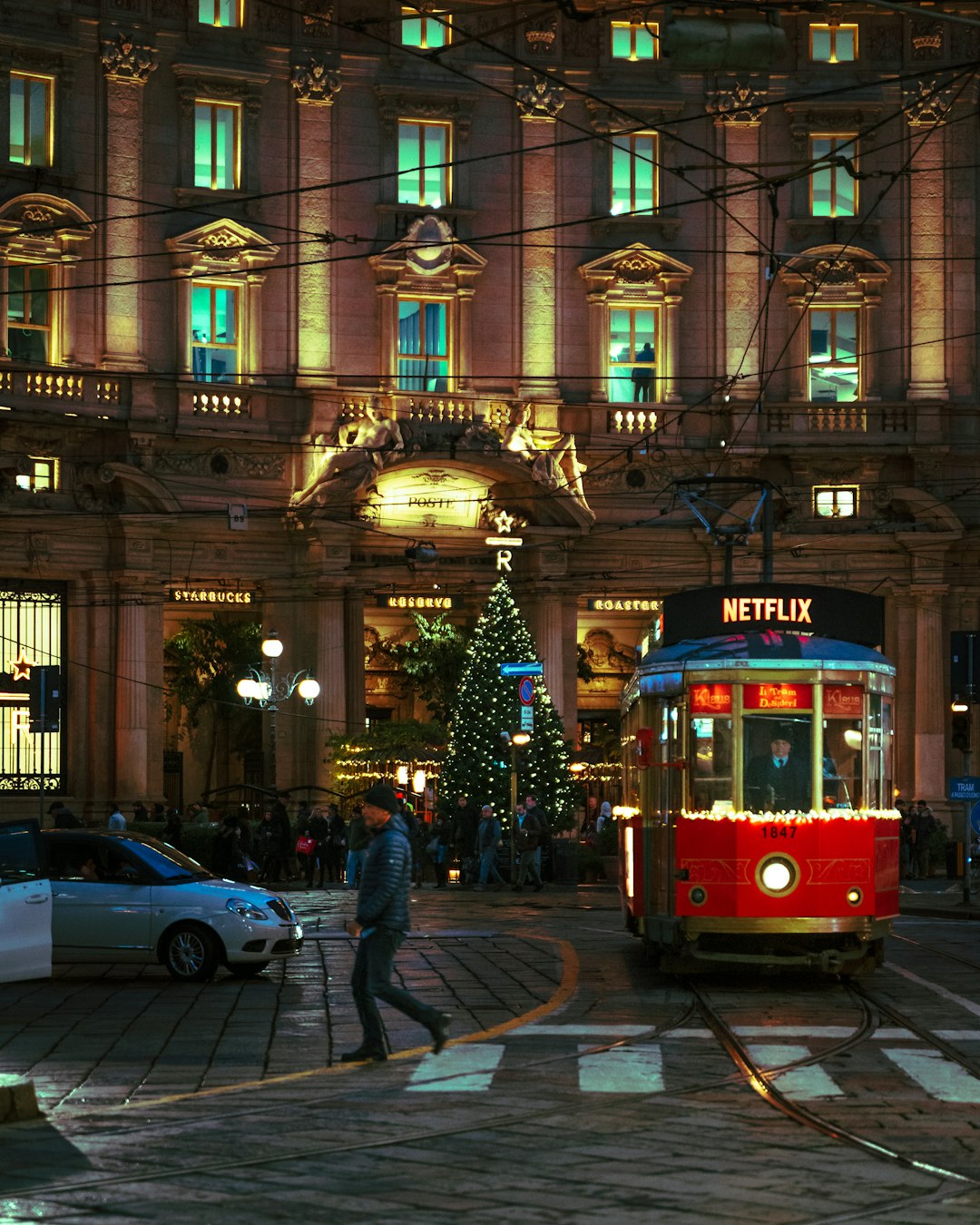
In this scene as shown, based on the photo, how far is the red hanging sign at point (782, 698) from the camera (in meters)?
19.0

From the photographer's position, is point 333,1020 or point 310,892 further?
point 310,892

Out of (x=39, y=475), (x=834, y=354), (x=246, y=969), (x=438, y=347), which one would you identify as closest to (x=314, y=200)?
(x=438, y=347)

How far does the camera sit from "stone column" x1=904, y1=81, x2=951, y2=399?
50.2 metres

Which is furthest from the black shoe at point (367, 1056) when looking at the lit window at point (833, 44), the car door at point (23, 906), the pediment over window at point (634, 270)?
the lit window at point (833, 44)

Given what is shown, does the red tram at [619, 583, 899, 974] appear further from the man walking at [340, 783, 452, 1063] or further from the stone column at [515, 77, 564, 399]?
the stone column at [515, 77, 564, 399]

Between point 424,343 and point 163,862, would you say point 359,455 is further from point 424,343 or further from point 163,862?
point 163,862

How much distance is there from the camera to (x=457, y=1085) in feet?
41.8

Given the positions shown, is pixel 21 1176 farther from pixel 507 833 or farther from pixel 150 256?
pixel 150 256

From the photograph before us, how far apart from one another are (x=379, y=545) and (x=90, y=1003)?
98.2 ft

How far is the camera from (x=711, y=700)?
62.9ft

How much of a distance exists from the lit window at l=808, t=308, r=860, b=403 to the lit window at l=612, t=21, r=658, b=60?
683cm

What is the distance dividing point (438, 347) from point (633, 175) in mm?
5782

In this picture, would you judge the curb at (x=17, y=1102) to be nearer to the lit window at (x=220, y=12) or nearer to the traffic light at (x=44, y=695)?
the traffic light at (x=44, y=695)

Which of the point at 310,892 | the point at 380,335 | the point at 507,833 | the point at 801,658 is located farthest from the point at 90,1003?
the point at 380,335
